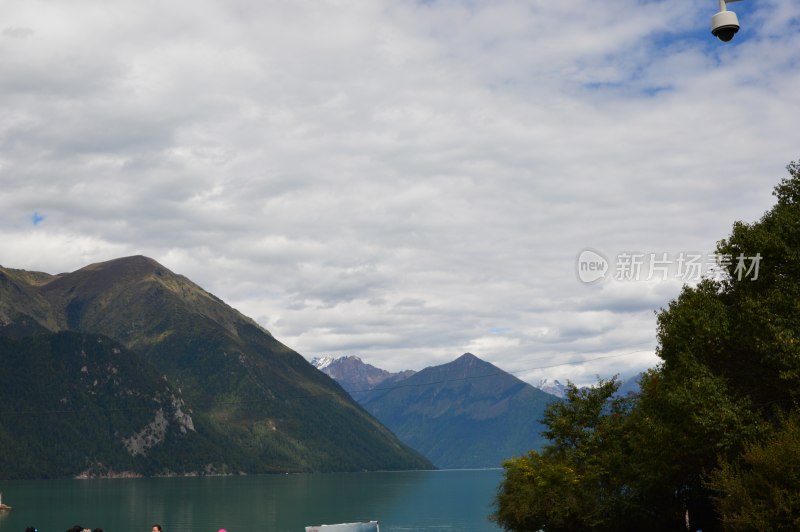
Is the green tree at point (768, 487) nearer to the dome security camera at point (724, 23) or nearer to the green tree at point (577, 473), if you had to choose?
the green tree at point (577, 473)

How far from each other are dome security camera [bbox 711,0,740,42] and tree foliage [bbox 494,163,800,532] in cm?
3005

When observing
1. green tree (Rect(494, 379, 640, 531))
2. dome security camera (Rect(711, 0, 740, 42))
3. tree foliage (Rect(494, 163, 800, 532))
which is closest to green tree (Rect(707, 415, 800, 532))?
tree foliage (Rect(494, 163, 800, 532))

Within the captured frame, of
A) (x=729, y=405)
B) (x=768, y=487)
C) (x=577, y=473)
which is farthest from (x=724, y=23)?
(x=577, y=473)

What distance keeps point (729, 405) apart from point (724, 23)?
36.8 meters

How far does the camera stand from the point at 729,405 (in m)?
48.2

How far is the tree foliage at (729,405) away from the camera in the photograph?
42.6m

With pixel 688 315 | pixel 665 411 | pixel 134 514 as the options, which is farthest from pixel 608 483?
pixel 134 514

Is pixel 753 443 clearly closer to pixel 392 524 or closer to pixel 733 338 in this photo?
pixel 733 338

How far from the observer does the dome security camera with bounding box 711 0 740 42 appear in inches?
624

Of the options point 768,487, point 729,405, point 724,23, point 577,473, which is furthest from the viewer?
point 577,473

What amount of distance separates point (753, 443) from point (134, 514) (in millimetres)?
177034

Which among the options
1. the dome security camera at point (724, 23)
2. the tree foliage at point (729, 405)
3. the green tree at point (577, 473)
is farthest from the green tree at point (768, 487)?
the dome security camera at point (724, 23)

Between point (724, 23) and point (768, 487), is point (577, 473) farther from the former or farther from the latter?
point (724, 23)

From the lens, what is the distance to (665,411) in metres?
56.3
